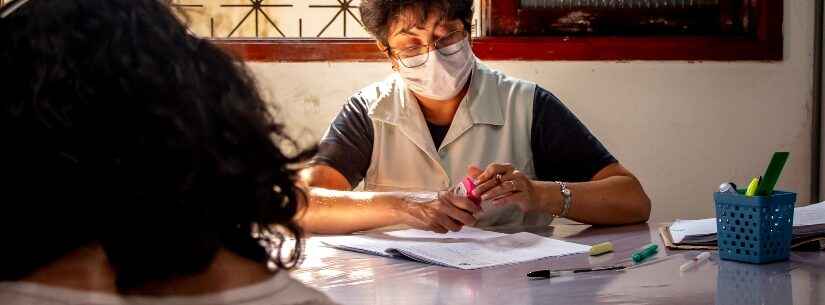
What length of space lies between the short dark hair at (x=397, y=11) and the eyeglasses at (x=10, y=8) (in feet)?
5.72

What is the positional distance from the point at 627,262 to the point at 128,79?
4.17 feet

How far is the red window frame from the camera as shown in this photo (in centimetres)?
335

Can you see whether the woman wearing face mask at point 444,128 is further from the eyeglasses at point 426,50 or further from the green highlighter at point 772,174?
the green highlighter at point 772,174

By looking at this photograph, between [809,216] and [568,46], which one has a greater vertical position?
[568,46]

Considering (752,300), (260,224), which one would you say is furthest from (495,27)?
(260,224)

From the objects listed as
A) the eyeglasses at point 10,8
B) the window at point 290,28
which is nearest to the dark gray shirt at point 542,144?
the window at point 290,28

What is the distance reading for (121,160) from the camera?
77cm

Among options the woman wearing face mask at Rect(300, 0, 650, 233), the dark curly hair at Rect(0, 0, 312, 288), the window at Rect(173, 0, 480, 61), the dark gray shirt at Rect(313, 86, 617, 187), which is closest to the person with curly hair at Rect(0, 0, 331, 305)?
the dark curly hair at Rect(0, 0, 312, 288)

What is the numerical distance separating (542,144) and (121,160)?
6.38 feet

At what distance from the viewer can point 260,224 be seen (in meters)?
0.89

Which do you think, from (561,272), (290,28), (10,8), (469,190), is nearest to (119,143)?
(10,8)

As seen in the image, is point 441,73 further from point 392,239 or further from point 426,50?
point 392,239

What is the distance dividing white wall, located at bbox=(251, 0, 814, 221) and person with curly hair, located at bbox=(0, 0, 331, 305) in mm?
2508

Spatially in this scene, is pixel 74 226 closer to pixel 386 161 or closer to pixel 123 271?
pixel 123 271
